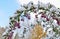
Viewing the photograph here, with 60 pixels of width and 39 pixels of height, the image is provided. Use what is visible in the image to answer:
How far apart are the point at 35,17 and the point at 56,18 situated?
0.49ft

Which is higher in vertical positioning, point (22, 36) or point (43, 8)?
point (43, 8)

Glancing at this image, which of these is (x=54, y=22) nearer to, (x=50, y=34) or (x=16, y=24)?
(x=50, y=34)

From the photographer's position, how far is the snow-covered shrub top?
5.04 feet

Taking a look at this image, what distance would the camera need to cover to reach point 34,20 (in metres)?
1.55

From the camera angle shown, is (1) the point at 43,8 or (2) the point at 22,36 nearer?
(2) the point at 22,36

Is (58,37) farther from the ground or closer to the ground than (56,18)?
closer to the ground

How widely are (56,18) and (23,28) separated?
0.24 meters

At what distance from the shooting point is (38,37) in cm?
152

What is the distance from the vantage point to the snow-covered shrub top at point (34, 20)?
1.54 meters

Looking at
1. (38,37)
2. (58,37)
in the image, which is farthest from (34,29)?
(58,37)

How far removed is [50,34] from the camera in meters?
1.53

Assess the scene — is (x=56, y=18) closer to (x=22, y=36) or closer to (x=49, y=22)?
(x=49, y=22)

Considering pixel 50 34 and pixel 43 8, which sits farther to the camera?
pixel 43 8

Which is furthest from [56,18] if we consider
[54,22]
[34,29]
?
[34,29]
